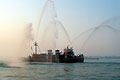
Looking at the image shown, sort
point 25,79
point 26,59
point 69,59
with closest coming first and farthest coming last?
point 25,79 → point 69,59 → point 26,59

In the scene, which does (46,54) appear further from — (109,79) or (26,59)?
(109,79)

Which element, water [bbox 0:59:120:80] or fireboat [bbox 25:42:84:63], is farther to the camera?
fireboat [bbox 25:42:84:63]

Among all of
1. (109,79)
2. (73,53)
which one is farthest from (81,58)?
(109,79)

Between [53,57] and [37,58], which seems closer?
[53,57]

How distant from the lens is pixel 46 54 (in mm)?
108062

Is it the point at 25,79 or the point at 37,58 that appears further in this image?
the point at 37,58

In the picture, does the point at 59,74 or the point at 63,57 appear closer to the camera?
the point at 59,74

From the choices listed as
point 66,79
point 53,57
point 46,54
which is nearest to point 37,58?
point 46,54

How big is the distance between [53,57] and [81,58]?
13107 millimetres

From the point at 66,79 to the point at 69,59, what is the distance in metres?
60.3

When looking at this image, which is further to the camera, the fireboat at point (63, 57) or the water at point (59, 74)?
the fireboat at point (63, 57)

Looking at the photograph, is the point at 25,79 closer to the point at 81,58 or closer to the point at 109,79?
the point at 109,79

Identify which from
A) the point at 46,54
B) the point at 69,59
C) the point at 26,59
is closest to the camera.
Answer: the point at 69,59

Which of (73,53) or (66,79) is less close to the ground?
(73,53)
